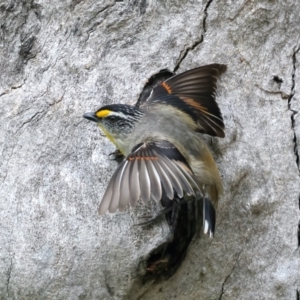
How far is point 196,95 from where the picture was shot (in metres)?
4.39

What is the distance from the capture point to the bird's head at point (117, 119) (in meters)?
4.10

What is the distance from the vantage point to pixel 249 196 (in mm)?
4234

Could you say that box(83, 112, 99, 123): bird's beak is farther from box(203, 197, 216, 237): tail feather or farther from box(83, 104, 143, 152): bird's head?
box(203, 197, 216, 237): tail feather

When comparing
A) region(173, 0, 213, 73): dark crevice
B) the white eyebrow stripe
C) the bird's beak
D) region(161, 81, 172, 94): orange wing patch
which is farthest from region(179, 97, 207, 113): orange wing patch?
the bird's beak

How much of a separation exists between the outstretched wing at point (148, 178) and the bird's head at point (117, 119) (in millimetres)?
309

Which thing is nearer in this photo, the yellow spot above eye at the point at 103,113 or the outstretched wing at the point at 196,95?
the yellow spot above eye at the point at 103,113

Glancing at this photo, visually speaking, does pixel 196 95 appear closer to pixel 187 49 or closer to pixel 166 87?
pixel 166 87

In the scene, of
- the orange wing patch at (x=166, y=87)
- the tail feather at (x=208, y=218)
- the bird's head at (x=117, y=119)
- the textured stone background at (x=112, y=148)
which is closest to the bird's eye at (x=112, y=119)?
the bird's head at (x=117, y=119)

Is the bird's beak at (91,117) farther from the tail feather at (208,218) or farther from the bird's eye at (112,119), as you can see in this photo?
the tail feather at (208,218)

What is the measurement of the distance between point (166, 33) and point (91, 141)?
910 millimetres

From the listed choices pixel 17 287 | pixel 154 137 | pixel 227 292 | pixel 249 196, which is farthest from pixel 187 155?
pixel 17 287

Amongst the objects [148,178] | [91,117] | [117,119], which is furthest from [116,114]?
[148,178]

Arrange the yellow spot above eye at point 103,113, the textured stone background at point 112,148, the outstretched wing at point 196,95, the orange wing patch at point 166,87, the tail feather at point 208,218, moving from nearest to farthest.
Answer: the tail feather at point 208,218 < the textured stone background at point 112,148 < the yellow spot above eye at point 103,113 < the outstretched wing at point 196,95 < the orange wing patch at point 166,87

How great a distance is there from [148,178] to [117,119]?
0.64 m
